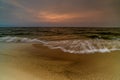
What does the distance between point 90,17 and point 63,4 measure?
1102 mm

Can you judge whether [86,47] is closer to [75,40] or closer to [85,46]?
[85,46]

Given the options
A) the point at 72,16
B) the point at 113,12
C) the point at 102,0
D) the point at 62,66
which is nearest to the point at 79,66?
the point at 62,66

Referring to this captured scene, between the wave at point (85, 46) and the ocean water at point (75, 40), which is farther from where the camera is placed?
the ocean water at point (75, 40)

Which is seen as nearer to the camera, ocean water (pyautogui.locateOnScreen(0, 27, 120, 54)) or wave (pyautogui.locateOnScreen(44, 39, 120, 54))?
wave (pyautogui.locateOnScreen(44, 39, 120, 54))

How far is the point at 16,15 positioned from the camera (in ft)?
16.5

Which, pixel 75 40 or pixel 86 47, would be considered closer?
pixel 86 47

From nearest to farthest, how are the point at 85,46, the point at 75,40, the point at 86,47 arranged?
the point at 86,47, the point at 85,46, the point at 75,40

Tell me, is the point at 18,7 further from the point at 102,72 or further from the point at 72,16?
the point at 102,72

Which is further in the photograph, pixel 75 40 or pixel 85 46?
pixel 75 40

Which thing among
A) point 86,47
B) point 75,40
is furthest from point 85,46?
point 75,40

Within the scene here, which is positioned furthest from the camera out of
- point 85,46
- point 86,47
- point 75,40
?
point 75,40

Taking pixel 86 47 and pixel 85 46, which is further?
pixel 85 46

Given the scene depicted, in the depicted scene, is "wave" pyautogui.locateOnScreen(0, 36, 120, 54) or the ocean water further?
the ocean water

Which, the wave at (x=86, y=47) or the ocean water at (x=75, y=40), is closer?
the wave at (x=86, y=47)
